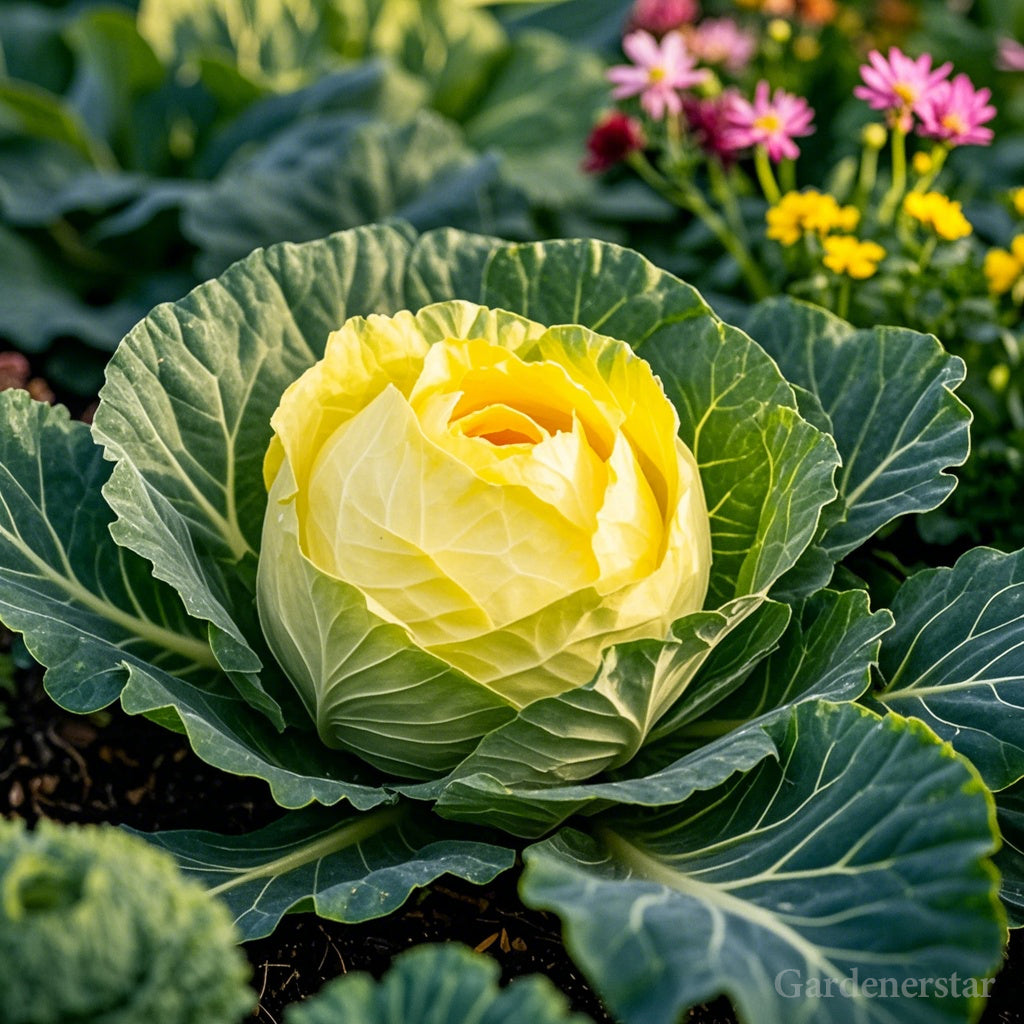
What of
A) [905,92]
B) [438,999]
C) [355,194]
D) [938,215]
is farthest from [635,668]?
[355,194]

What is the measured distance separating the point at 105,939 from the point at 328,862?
2.43 ft

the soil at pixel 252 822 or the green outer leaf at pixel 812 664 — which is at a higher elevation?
the green outer leaf at pixel 812 664

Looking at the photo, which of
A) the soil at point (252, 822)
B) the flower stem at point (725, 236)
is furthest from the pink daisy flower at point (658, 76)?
the soil at point (252, 822)

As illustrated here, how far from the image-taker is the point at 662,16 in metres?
4.33

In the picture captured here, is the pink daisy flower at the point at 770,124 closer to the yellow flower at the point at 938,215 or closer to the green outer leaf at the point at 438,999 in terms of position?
the yellow flower at the point at 938,215

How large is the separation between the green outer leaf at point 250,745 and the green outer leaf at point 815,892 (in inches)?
13.8

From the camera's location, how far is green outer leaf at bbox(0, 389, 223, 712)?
2039 mm

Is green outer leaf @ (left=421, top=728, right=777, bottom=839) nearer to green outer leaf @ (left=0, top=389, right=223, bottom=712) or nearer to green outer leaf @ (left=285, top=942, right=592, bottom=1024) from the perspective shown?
green outer leaf @ (left=285, top=942, right=592, bottom=1024)

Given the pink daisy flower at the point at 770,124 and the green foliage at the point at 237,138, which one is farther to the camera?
the green foliage at the point at 237,138

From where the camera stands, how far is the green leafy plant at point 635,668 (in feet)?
4.89

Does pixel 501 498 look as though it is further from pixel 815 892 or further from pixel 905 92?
pixel 905 92

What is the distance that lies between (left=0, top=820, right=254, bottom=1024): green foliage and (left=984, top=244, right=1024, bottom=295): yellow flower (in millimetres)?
2303

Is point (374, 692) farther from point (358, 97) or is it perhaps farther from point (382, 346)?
point (358, 97)

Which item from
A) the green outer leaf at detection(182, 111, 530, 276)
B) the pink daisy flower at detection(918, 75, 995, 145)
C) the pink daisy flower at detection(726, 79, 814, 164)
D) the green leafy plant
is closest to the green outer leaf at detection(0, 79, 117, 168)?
the green outer leaf at detection(182, 111, 530, 276)
